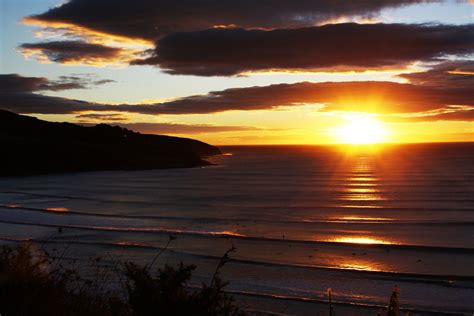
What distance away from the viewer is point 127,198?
37.3m

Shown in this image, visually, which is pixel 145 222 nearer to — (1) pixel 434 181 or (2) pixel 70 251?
(2) pixel 70 251

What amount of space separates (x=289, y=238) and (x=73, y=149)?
65.3 metres

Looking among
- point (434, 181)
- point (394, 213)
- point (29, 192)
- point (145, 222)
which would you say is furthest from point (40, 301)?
point (434, 181)

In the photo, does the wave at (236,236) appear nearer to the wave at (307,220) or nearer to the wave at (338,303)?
the wave at (307,220)

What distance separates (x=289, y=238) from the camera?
20.9m

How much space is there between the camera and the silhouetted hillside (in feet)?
234

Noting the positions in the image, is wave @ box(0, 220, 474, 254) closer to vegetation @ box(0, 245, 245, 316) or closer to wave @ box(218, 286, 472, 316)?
wave @ box(218, 286, 472, 316)

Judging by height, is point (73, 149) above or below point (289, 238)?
above

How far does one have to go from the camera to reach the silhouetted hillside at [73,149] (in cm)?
7125

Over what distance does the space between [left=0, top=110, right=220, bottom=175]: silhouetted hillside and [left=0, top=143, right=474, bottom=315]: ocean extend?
105ft

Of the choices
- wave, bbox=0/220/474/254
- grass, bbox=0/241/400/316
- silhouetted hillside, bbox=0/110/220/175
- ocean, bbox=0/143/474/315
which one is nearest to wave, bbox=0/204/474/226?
ocean, bbox=0/143/474/315

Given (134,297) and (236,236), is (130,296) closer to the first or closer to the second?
(134,297)

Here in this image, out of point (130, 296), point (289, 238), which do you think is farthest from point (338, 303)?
point (289, 238)

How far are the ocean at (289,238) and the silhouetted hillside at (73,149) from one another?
105 ft
